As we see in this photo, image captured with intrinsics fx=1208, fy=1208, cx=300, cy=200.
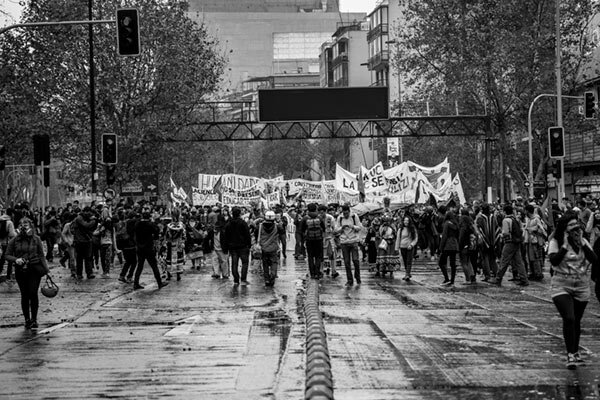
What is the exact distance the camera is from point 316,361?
39.1 ft

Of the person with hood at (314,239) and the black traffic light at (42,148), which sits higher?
the black traffic light at (42,148)

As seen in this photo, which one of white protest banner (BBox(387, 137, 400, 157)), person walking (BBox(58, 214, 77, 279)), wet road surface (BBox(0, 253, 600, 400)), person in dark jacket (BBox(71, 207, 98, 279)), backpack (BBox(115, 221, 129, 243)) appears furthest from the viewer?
white protest banner (BBox(387, 137, 400, 157))

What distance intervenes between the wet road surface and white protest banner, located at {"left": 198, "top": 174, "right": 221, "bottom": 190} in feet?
105

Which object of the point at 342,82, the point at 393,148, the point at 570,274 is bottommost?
the point at 570,274

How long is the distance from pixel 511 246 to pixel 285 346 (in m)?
11.5

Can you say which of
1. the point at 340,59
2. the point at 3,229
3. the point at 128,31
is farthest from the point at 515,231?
the point at 340,59

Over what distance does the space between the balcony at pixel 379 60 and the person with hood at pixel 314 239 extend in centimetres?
8628

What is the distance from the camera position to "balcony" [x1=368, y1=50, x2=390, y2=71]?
114 m

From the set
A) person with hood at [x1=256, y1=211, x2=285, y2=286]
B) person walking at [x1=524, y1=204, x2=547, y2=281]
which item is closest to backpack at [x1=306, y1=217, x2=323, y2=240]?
person with hood at [x1=256, y1=211, x2=285, y2=286]

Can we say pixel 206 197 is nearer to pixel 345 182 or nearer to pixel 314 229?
pixel 345 182

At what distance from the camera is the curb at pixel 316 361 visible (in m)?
10.2

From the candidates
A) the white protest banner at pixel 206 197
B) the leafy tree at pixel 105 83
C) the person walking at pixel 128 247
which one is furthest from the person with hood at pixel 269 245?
the white protest banner at pixel 206 197

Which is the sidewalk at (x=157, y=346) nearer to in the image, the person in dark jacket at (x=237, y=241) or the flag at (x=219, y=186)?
the person in dark jacket at (x=237, y=241)

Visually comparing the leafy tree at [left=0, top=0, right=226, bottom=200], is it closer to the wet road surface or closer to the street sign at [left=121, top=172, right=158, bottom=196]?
the street sign at [left=121, top=172, right=158, bottom=196]
